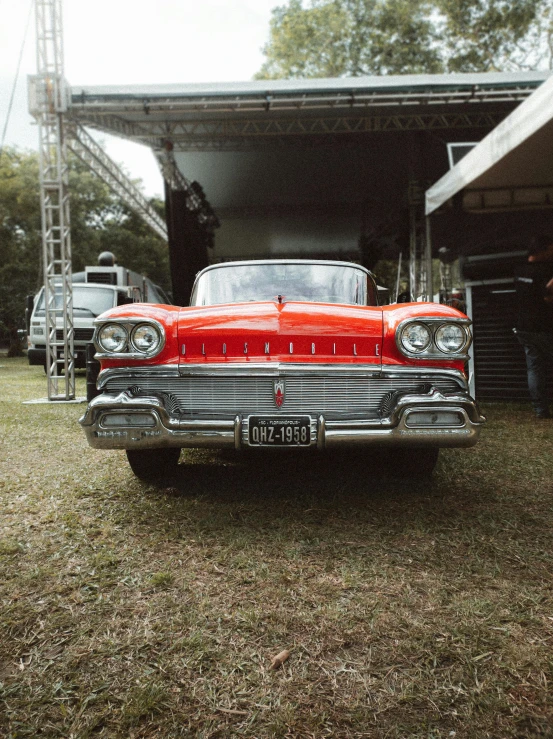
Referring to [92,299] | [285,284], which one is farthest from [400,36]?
[285,284]

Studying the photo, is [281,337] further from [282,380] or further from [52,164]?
[52,164]

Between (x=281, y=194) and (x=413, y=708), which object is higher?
(x=281, y=194)

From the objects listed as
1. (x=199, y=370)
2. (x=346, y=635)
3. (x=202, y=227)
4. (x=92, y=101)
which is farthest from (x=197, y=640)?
(x=202, y=227)

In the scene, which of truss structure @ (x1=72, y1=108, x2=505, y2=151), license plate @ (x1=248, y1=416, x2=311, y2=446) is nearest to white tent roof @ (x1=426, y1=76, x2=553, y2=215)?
truss structure @ (x1=72, y1=108, x2=505, y2=151)

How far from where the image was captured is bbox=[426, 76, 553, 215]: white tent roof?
4.66m

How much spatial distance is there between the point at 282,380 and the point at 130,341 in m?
0.80

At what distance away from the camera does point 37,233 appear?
84.7ft

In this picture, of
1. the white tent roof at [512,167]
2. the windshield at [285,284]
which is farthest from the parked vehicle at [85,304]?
the windshield at [285,284]

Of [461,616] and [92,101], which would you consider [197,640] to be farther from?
[92,101]

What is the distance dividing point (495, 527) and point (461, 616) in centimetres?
92

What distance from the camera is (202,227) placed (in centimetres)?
1543

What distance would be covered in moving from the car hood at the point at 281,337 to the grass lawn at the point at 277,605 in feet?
2.57

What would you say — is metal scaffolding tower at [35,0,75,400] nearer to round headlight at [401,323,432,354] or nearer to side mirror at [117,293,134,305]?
side mirror at [117,293,134,305]

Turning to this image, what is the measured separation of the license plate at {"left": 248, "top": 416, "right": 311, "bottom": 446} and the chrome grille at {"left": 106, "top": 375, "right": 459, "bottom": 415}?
13 centimetres
